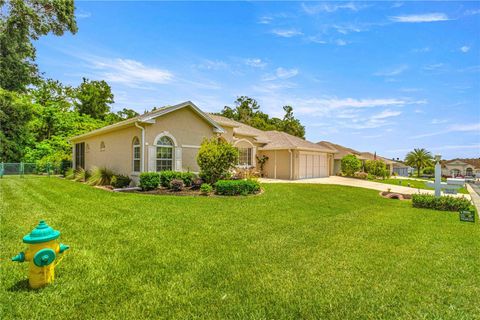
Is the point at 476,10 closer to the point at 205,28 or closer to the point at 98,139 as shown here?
the point at 205,28

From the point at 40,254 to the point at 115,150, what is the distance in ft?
49.1

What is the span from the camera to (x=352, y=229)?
7121 mm

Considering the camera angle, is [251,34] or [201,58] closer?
[251,34]

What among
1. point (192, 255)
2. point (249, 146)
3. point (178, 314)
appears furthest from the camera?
→ point (249, 146)

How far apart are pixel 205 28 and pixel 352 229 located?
37.4ft

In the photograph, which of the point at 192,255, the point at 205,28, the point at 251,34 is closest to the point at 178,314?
the point at 192,255

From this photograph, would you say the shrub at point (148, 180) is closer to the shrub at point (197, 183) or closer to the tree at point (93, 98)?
Result: the shrub at point (197, 183)

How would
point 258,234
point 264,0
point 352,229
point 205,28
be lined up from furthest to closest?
point 205,28
point 264,0
point 352,229
point 258,234

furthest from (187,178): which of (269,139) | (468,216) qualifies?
(269,139)

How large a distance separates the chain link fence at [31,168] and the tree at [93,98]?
13132 mm

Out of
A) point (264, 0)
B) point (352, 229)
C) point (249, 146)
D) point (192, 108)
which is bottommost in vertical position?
point (352, 229)

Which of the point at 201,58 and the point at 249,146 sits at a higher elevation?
the point at 201,58

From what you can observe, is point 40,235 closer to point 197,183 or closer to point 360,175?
point 197,183

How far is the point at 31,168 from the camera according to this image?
24625mm
